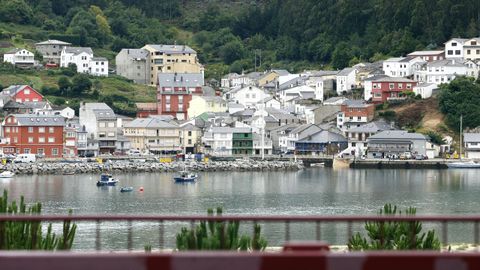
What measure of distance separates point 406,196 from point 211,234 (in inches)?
817

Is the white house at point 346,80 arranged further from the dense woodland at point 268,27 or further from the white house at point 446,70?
the dense woodland at point 268,27

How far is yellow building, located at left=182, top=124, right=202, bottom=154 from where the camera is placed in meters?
42.7

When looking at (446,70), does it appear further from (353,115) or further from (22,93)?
(22,93)

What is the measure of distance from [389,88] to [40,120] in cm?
1302

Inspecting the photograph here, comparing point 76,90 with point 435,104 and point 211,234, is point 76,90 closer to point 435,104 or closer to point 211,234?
point 435,104

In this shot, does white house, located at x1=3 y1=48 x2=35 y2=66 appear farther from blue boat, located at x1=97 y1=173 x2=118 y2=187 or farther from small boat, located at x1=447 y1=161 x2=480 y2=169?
small boat, located at x1=447 y1=161 x2=480 y2=169

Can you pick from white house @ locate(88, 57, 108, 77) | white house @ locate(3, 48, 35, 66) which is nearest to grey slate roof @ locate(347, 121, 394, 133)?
white house @ locate(88, 57, 108, 77)

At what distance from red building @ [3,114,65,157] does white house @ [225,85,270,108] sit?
34.4 feet

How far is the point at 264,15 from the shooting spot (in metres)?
58.8

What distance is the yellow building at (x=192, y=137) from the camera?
42719 mm

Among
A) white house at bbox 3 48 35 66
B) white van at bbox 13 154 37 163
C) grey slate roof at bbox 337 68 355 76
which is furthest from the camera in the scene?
white house at bbox 3 48 35 66

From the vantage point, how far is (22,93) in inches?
1684

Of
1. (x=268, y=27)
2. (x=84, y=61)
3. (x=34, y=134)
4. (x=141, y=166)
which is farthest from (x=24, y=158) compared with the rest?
(x=268, y=27)

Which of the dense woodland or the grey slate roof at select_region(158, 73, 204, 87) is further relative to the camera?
the dense woodland
